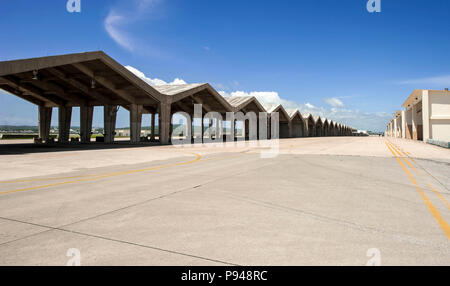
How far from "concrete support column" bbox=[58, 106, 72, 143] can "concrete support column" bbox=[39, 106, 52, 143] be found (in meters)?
2.18

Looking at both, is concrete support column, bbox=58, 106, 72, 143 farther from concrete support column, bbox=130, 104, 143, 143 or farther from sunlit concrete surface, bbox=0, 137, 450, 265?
sunlit concrete surface, bbox=0, 137, 450, 265

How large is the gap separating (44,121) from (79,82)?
12139mm

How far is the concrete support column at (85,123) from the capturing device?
37531 mm

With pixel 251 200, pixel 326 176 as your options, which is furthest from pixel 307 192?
pixel 326 176

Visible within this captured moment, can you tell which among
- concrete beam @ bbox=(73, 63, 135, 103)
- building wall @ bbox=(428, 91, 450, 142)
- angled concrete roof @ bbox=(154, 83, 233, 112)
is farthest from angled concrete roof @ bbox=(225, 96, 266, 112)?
building wall @ bbox=(428, 91, 450, 142)

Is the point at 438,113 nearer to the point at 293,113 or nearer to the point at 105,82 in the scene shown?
the point at 293,113

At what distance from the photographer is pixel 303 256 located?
3688 millimetres

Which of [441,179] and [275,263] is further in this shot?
[441,179]

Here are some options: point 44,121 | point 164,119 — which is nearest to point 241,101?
point 164,119

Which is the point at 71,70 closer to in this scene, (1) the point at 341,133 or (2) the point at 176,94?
(2) the point at 176,94

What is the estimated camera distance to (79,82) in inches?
1256

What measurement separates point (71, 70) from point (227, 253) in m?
29.8

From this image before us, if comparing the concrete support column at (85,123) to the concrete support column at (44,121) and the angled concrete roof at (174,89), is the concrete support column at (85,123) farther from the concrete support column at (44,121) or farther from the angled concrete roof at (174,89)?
the angled concrete roof at (174,89)
